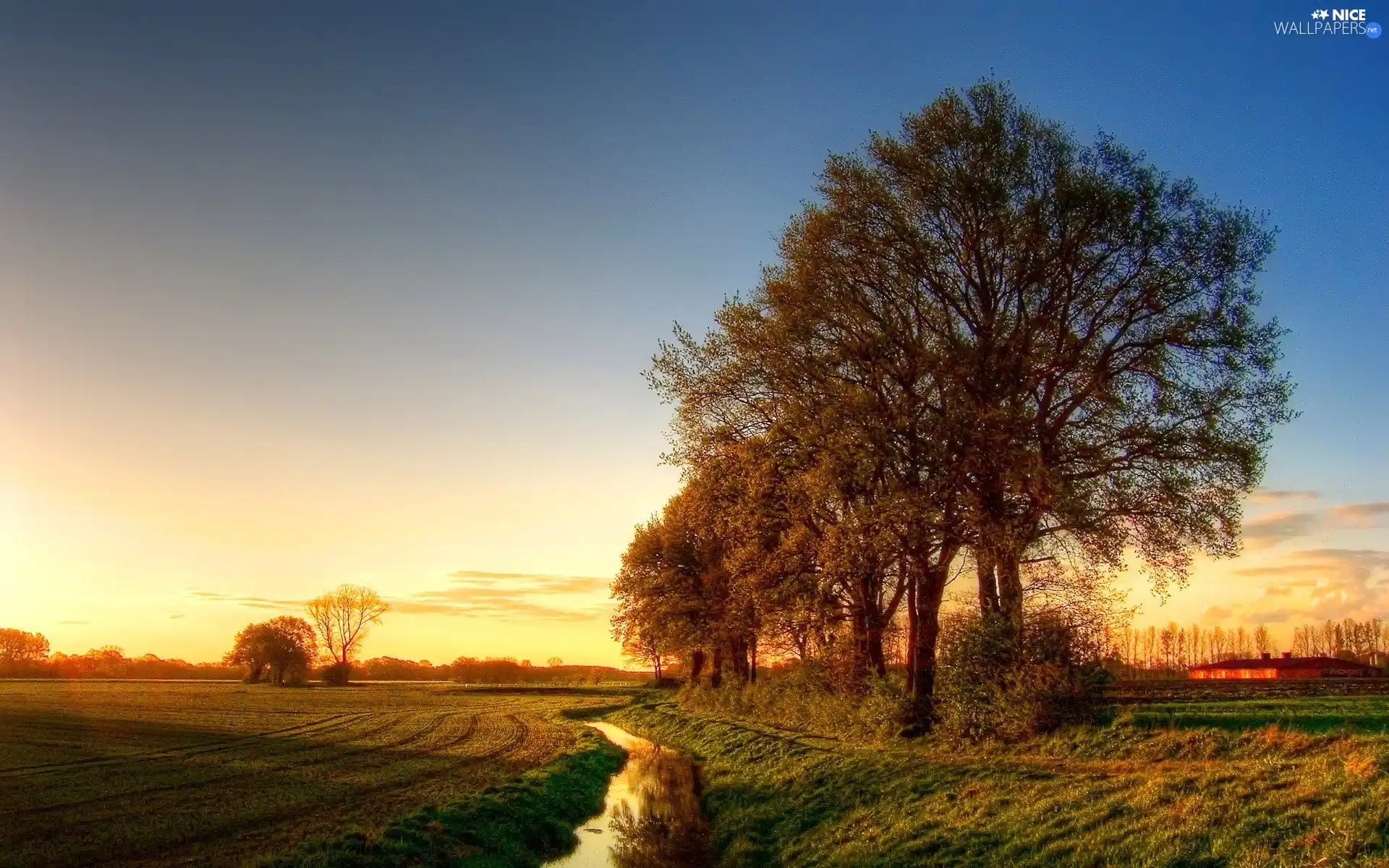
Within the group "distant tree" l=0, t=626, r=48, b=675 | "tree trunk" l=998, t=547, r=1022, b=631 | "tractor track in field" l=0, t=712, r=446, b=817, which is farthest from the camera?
"distant tree" l=0, t=626, r=48, b=675

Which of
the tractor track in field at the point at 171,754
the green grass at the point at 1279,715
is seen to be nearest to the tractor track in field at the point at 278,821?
the tractor track in field at the point at 171,754

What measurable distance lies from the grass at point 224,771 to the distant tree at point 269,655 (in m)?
56.2

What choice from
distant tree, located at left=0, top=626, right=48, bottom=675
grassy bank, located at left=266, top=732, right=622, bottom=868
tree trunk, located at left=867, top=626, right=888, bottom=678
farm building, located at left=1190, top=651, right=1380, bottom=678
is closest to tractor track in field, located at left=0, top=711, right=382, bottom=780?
grassy bank, located at left=266, top=732, right=622, bottom=868

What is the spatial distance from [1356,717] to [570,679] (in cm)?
11253

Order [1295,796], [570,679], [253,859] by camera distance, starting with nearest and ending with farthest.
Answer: [1295,796] < [253,859] < [570,679]

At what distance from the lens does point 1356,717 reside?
25.0m

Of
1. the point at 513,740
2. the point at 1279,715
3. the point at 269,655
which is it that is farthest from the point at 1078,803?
the point at 269,655

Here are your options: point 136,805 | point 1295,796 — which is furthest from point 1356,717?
point 136,805

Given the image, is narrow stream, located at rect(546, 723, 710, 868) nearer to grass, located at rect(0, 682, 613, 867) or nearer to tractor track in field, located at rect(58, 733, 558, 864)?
grass, located at rect(0, 682, 613, 867)

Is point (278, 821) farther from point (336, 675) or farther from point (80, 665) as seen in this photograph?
point (80, 665)

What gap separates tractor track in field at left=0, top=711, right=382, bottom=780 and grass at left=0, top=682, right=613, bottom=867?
0.11 meters

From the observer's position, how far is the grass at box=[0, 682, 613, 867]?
55.7ft

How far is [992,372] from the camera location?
27.5 m

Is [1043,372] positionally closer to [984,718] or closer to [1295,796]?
[984,718]
